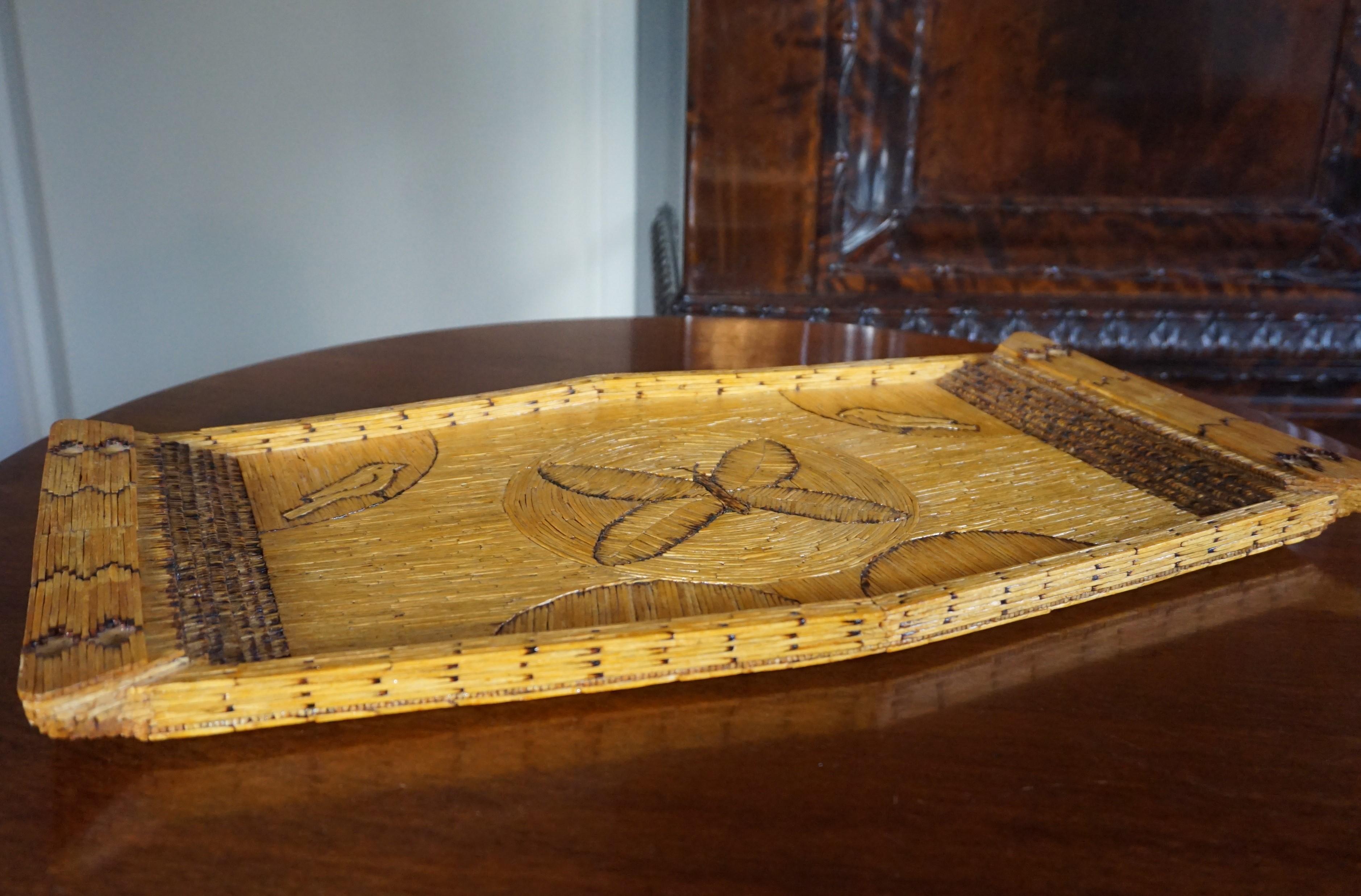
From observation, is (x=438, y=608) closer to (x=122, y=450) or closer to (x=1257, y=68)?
(x=122, y=450)

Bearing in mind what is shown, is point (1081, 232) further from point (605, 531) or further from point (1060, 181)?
point (605, 531)

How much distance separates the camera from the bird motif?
62cm

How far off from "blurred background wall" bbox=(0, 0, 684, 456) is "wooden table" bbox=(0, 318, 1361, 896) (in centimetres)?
124

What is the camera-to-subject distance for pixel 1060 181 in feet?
5.03

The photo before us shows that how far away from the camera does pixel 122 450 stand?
62 centimetres

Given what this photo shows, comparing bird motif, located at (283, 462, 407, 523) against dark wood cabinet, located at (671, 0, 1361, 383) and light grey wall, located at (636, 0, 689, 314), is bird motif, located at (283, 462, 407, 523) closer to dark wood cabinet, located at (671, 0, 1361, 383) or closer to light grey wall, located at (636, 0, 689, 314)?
dark wood cabinet, located at (671, 0, 1361, 383)

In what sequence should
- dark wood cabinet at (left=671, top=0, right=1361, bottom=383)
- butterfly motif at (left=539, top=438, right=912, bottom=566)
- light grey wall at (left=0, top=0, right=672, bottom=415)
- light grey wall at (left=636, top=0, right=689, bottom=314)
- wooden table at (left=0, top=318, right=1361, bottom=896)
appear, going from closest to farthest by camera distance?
1. wooden table at (left=0, top=318, right=1361, bottom=896)
2. butterfly motif at (left=539, top=438, right=912, bottom=566)
3. dark wood cabinet at (left=671, top=0, right=1361, bottom=383)
4. light grey wall at (left=0, top=0, right=672, bottom=415)
5. light grey wall at (left=636, top=0, right=689, bottom=314)

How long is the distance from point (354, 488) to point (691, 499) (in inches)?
8.2

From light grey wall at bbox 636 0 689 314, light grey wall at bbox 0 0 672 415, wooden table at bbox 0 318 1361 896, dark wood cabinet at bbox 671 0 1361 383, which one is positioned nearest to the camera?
wooden table at bbox 0 318 1361 896

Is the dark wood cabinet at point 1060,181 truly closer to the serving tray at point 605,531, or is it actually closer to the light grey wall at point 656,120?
the light grey wall at point 656,120

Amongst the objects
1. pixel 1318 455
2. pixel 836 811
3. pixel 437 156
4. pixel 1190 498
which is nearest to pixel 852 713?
pixel 836 811

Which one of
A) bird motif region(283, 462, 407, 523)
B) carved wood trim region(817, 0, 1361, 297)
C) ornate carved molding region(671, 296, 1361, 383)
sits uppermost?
carved wood trim region(817, 0, 1361, 297)

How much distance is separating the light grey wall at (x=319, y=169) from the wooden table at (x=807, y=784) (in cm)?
125

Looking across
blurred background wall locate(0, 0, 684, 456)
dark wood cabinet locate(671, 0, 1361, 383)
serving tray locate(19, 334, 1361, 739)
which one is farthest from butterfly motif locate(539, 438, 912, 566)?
blurred background wall locate(0, 0, 684, 456)
